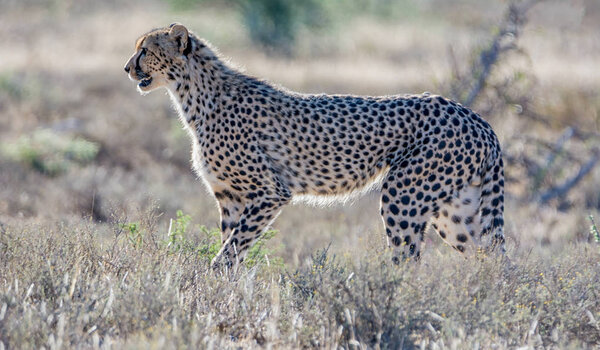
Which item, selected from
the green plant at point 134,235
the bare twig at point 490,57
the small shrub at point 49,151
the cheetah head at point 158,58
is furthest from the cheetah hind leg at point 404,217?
the small shrub at point 49,151

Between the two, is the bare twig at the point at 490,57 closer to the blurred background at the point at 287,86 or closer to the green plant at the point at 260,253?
the blurred background at the point at 287,86

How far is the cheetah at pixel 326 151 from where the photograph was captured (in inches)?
224

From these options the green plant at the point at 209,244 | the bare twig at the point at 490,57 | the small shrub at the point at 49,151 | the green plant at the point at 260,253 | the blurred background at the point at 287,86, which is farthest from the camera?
the small shrub at the point at 49,151

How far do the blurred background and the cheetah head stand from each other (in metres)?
0.91

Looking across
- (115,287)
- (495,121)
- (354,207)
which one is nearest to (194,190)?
(354,207)

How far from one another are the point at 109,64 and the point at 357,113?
11.1 m

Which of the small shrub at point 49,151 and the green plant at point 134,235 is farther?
the small shrub at point 49,151

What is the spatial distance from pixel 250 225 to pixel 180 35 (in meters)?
1.48

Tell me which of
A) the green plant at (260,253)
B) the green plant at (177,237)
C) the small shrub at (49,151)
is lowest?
the small shrub at (49,151)

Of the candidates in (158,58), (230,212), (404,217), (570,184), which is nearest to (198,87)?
(158,58)

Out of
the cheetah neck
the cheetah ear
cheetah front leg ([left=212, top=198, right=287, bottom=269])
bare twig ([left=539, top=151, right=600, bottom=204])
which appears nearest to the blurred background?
bare twig ([left=539, top=151, right=600, bottom=204])

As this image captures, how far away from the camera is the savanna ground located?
4.35m

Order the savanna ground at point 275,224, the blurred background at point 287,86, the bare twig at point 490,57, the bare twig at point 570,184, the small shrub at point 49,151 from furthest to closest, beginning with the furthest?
the small shrub at point 49,151, the bare twig at point 570,184, the bare twig at point 490,57, the blurred background at point 287,86, the savanna ground at point 275,224

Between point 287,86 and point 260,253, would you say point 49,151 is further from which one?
point 260,253
